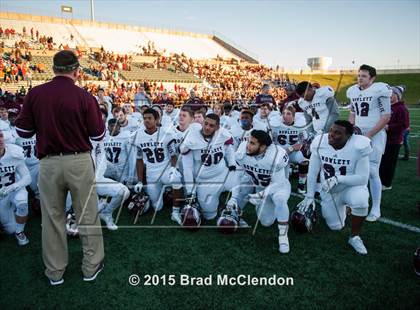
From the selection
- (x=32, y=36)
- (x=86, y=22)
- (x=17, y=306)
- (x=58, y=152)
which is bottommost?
(x=17, y=306)

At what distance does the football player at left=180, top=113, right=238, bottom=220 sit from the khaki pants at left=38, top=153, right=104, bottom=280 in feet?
6.04

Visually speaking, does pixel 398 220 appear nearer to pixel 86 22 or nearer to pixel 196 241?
pixel 196 241

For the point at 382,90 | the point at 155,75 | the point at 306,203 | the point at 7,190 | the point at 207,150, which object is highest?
the point at 155,75

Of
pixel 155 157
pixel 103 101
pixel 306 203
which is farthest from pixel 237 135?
pixel 103 101

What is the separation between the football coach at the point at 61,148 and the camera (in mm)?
2826

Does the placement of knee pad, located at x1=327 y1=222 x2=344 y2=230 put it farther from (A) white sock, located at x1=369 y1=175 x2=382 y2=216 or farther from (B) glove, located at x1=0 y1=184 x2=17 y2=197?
(B) glove, located at x1=0 y1=184 x2=17 y2=197

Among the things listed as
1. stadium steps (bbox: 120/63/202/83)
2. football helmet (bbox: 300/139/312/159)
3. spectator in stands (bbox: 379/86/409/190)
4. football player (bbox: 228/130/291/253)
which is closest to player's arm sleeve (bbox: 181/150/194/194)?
football player (bbox: 228/130/291/253)

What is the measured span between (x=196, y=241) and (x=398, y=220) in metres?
2.77

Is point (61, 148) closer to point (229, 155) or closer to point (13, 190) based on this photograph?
point (13, 190)

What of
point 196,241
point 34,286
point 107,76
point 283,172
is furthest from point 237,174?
point 107,76

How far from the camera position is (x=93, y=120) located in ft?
9.75

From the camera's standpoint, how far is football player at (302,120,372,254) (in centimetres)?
371

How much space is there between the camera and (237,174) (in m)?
4.66

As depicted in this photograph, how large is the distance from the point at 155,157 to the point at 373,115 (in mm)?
3360
